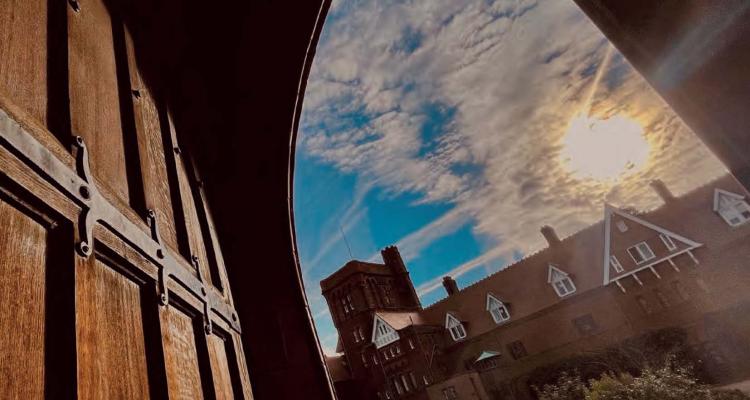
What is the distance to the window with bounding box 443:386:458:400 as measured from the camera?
24641 millimetres

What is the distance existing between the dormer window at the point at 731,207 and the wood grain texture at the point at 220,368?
28419mm

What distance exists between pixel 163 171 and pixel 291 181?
1.85ft

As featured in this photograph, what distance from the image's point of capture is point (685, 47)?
3.80 feet

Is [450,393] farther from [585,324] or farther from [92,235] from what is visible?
[92,235]

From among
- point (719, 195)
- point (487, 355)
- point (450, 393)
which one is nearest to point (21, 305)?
point (450, 393)

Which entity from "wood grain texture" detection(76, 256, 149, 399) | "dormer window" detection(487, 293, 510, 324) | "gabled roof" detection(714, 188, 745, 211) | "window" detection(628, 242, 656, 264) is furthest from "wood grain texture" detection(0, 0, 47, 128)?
"dormer window" detection(487, 293, 510, 324)

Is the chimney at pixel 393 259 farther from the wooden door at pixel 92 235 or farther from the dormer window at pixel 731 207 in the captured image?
the wooden door at pixel 92 235

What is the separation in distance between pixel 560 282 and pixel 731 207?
34.5 ft

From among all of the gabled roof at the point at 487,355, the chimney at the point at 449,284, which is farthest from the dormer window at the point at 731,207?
the chimney at the point at 449,284

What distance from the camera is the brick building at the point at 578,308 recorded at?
19.7 meters

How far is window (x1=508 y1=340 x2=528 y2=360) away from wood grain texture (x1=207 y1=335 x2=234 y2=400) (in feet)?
92.5

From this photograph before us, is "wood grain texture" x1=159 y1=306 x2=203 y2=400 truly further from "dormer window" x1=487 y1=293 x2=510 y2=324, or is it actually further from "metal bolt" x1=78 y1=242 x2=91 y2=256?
"dormer window" x1=487 y1=293 x2=510 y2=324

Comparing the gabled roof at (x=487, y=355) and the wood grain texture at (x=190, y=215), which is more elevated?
the wood grain texture at (x=190, y=215)

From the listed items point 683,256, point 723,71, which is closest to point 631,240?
point 683,256
